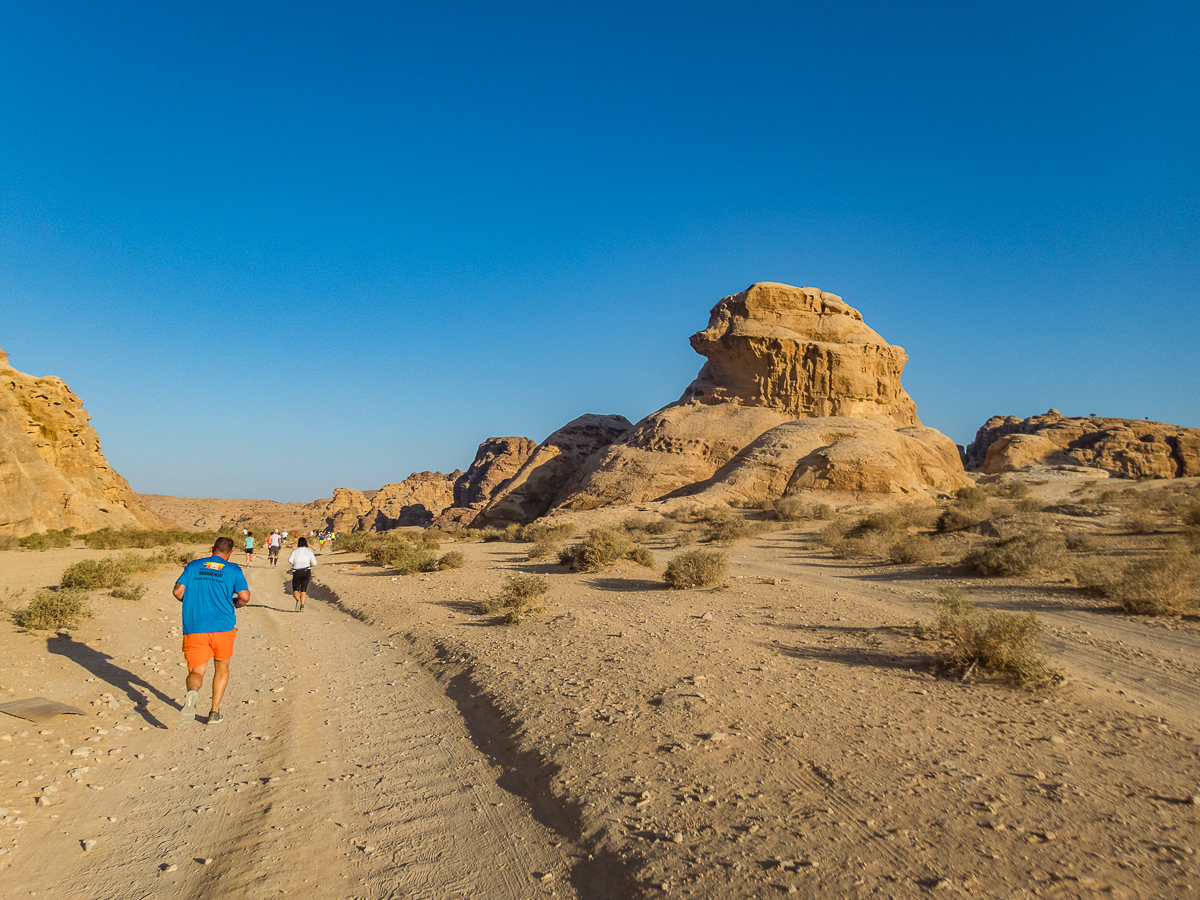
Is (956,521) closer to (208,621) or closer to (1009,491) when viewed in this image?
(1009,491)

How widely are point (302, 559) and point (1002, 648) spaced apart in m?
12.1

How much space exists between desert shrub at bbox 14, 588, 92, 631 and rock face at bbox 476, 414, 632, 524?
32474mm

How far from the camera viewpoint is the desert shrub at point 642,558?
14266 mm

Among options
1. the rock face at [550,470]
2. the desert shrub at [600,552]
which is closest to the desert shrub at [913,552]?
the desert shrub at [600,552]

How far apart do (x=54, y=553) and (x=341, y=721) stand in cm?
2106

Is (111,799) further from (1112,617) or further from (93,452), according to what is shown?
(93,452)

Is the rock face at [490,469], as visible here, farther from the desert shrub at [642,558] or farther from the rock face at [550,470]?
the desert shrub at [642,558]

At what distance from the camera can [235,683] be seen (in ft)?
22.9

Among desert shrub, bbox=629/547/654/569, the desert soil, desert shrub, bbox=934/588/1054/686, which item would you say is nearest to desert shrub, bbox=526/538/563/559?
desert shrub, bbox=629/547/654/569

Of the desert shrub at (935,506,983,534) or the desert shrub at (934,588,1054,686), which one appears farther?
the desert shrub at (935,506,983,534)

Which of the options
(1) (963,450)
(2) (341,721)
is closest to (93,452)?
(2) (341,721)

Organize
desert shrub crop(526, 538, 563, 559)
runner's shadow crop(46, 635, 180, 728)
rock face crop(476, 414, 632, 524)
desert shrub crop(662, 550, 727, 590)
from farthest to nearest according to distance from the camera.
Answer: rock face crop(476, 414, 632, 524), desert shrub crop(526, 538, 563, 559), desert shrub crop(662, 550, 727, 590), runner's shadow crop(46, 635, 180, 728)

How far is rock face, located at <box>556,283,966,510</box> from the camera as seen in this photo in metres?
35.7

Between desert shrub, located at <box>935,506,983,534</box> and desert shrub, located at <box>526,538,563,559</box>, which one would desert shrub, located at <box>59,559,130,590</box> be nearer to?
desert shrub, located at <box>526,538,563,559</box>
